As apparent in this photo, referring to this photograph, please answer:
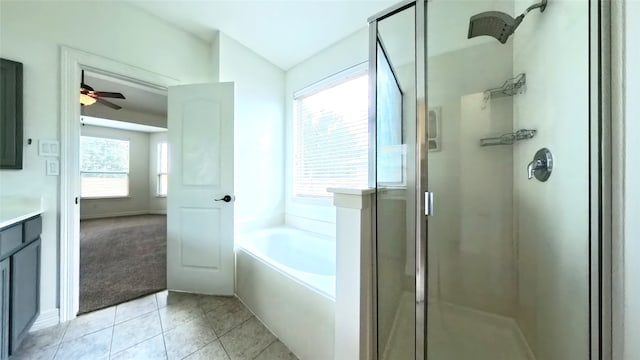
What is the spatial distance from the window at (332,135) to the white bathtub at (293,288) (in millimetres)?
638

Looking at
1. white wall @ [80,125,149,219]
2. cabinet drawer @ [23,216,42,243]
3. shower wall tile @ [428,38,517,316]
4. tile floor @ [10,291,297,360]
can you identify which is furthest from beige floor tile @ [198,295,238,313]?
white wall @ [80,125,149,219]

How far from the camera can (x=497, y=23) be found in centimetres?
120

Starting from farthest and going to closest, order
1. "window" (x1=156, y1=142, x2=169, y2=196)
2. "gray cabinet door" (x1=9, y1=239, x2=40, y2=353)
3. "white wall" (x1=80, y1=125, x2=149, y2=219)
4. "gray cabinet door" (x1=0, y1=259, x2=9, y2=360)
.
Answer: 1. "window" (x1=156, y1=142, x2=169, y2=196)
2. "white wall" (x1=80, y1=125, x2=149, y2=219)
3. "gray cabinet door" (x1=9, y1=239, x2=40, y2=353)
4. "gray cabinet door" (x1=0, y1=259, x2=9, y2=360)

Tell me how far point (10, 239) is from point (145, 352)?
3.04 ft

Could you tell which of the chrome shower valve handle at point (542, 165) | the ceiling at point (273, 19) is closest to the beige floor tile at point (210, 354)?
the chrome shower valve handle at point (542, 165)

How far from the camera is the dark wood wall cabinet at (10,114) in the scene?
1396 millimetres

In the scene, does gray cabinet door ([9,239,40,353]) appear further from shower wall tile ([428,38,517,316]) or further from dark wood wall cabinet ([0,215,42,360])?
shower wall tile ([428,38,517,316])

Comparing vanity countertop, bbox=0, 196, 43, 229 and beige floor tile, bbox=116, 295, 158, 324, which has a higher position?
vanity countertop, bbox=0, 196, 43, 229

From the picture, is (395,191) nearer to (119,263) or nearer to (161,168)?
(119,263)

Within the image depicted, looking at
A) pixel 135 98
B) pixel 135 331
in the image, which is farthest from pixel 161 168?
pixel 135 331

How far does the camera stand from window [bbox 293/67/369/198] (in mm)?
2156

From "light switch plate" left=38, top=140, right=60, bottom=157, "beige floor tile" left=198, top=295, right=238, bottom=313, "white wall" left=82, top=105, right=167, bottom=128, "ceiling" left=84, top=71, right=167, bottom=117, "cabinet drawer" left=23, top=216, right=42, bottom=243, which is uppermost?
"ceiling" left=84, top=71, right=167, bottom=117

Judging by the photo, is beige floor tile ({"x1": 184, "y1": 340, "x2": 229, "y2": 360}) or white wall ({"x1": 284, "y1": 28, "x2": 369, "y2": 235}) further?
white wall ({"x1": 284, "y1": 28, "x2": 369, "y2": 235})

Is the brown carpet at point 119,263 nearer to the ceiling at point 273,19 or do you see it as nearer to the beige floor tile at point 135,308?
the beige floor tile at point 135,308
